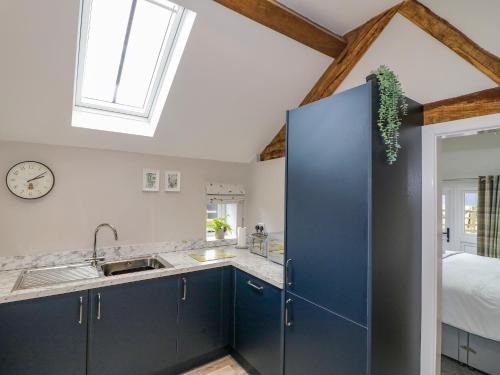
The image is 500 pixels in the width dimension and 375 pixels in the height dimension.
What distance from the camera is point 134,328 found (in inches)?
78.9

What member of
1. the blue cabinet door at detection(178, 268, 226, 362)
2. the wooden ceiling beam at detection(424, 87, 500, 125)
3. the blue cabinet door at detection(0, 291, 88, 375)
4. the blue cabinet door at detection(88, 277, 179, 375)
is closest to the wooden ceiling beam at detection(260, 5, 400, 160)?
the wooden ceiling beam at detection(424, 87, 500, 125)

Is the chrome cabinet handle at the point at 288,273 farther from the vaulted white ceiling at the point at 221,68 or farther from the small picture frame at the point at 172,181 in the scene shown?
the small picture frame at the point at 172,181

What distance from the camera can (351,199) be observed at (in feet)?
4.79

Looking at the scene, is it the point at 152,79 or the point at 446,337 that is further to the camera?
the point at 446,337

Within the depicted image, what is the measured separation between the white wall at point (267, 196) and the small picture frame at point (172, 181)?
957 mm

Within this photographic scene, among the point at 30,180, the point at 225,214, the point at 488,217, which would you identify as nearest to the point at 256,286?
the point at 225,214

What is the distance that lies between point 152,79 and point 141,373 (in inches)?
93.3

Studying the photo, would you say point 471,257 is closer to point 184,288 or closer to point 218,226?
point 218,226

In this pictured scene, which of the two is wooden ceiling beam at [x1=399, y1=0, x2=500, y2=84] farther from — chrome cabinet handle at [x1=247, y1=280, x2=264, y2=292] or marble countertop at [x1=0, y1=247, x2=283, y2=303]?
chrome cabinet handle at [x1=247, y1=280, x2=264, y2=292]

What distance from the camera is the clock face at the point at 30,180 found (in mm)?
2111

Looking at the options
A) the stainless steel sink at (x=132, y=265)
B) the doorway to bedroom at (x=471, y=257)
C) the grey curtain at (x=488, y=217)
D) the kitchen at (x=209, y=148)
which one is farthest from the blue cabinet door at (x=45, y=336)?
the grey curtain at (x=488, y=217)

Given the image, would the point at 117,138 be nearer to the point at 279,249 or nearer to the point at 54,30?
the point at 54,30

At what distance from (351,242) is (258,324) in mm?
1154

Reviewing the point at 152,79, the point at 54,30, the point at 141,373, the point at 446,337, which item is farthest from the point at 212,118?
the point at 446,337
